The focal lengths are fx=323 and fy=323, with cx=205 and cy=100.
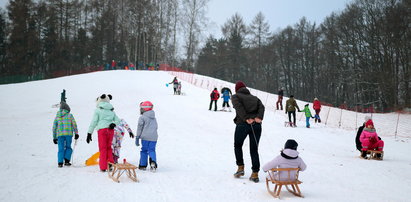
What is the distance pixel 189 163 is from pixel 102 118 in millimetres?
2707

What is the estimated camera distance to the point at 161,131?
46.6ft

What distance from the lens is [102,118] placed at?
7.46 metres

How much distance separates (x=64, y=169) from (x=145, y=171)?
1864 millimetres

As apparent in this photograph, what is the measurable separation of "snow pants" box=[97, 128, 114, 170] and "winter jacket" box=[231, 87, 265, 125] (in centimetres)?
302

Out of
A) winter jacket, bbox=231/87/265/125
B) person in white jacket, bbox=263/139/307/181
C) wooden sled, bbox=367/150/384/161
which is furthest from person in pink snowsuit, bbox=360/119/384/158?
person in white jacket, bbox=263/139/307/181

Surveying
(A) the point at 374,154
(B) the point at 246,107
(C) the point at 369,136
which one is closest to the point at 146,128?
(B) the point at 246,107

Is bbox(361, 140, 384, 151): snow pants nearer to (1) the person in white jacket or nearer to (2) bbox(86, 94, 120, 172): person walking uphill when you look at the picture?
(1) the person in white jacket

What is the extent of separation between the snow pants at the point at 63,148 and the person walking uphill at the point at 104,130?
98cm

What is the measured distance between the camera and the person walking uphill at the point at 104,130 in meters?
7.34

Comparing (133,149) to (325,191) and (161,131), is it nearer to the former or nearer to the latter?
(161,131)

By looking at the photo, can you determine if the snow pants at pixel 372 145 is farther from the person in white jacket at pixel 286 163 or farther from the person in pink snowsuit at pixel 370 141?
the person in white jacket at pixel 286 163

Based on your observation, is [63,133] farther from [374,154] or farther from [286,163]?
[374,154]

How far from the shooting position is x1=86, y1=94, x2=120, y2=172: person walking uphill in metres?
7.34

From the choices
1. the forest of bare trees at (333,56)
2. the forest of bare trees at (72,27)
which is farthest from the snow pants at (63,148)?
the forest of bare trees at (72,27)
